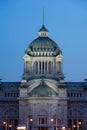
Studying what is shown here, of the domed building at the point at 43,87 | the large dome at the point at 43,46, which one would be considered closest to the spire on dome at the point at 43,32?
the domed building at the point at 43,87

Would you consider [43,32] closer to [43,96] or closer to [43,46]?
[43,46]

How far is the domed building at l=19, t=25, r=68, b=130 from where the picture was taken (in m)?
144

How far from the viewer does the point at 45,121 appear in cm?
14412

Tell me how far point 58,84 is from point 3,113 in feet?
43.0

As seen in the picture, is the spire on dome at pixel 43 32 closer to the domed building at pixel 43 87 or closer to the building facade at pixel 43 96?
the domed building at pixel 43 87

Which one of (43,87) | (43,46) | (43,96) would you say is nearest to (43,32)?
(43,46)

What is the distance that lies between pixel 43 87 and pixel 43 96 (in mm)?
2183

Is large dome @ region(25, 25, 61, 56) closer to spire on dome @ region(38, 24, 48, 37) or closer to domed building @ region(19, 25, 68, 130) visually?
domed building @ region(19, 25, 68, 130)

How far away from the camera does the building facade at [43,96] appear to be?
144m

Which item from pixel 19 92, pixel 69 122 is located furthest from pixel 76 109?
pixel 19 92

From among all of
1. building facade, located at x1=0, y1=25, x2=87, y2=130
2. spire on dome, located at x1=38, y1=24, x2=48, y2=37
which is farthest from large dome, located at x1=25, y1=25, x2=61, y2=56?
spire on dome, located at x1=38, y1=24, x2=48, y2=37

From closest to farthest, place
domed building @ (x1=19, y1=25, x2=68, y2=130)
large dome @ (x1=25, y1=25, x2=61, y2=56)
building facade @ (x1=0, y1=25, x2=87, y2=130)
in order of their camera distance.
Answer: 1. domed building @ (x1=19, y1=25, x2=68, y2=130)
2. building facade @ (x1=0, y1=25, x2=87, y2=130)
3. large dome @ (x1=25, y1=25, x2=61, y2=56)

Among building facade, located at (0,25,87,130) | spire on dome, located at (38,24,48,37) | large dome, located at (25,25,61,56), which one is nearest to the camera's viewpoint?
building facade, located at (0,25,87,130)

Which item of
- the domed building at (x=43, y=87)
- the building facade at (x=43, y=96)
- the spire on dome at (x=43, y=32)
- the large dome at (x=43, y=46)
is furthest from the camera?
the spire on dome at (x=43, y=32)
